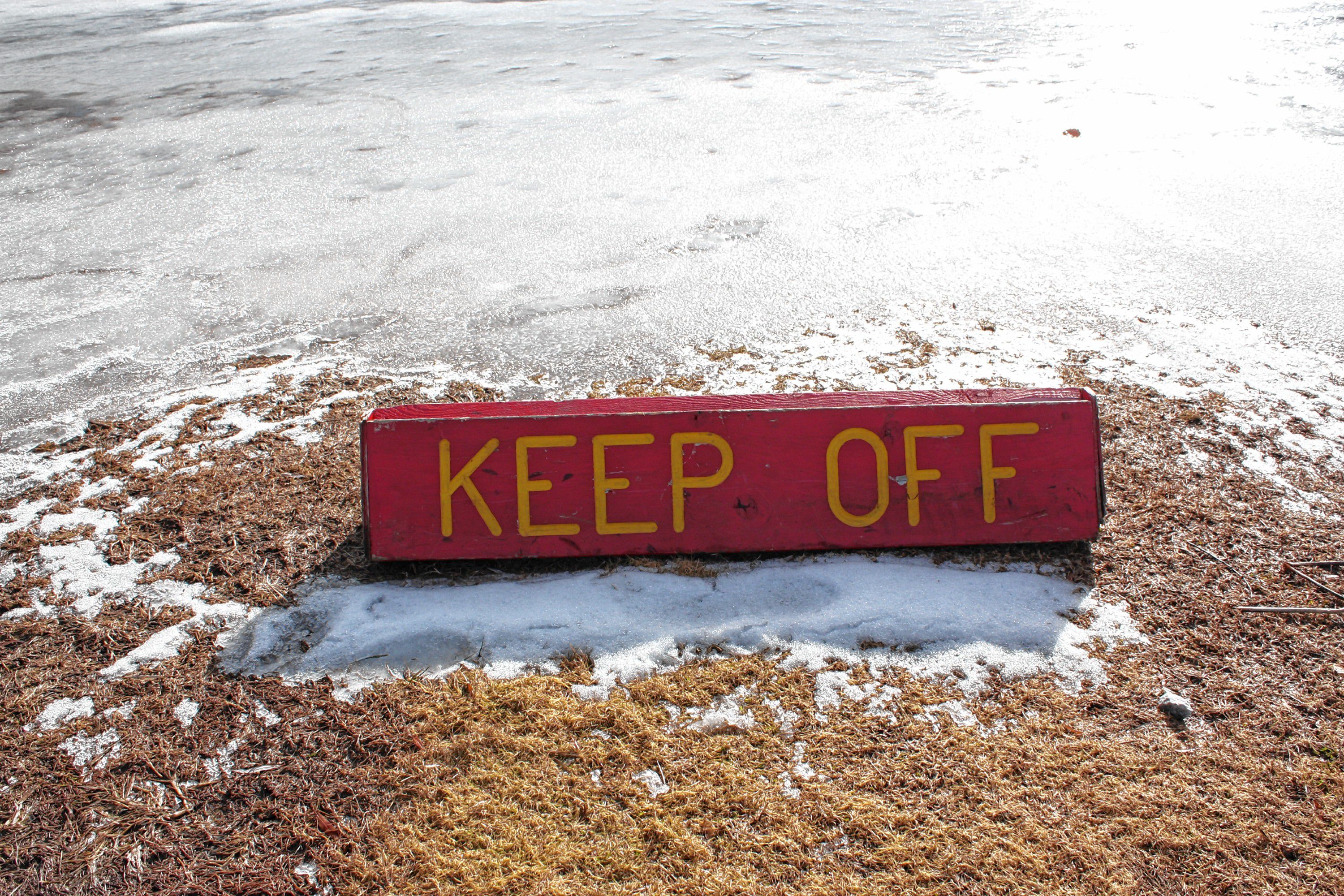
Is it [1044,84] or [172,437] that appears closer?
[172,437]

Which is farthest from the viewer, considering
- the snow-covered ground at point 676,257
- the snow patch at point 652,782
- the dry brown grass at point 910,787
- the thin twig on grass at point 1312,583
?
the snow-covered ground at point 676,257

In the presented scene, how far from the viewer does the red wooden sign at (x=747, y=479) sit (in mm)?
3016

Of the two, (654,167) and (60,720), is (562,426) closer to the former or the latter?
(60,720)

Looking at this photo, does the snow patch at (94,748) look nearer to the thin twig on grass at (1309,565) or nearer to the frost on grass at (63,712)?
the frost on grass at (63,712)

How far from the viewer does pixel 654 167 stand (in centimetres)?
680

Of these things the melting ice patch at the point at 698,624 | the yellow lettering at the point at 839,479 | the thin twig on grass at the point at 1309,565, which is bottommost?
the thin twig on grass at the point at 1309,565

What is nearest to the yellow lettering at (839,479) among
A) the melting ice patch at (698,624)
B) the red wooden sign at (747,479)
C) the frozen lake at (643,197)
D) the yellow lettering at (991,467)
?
the red wooden sign at (747,479)

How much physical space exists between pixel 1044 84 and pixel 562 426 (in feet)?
24.9

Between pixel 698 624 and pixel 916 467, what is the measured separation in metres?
0.95

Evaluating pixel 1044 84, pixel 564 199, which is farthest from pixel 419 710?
pixel 1044 84

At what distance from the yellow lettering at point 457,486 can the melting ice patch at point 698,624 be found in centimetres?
22

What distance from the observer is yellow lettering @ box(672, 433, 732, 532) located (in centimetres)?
304

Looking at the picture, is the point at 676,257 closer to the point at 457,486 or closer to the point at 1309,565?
the point at 457,486

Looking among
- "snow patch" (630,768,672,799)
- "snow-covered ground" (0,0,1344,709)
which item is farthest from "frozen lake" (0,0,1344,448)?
"snow patch" (630,768,672,799)
